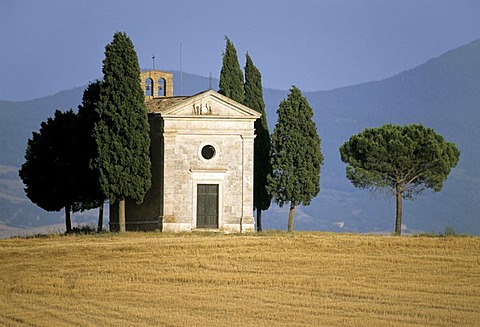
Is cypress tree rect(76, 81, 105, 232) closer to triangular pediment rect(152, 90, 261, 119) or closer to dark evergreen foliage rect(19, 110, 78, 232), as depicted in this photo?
dark evergreen foliage rect(19, 110, 78, 232)

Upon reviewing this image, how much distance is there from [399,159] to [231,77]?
9277mm

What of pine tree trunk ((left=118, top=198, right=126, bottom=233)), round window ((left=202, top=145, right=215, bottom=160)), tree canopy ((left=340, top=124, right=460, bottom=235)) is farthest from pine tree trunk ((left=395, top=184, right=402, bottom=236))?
pine tree trunk ((left=118, top=198, right=126, bottom=233))

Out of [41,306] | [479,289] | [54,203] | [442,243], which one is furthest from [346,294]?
[54,203]

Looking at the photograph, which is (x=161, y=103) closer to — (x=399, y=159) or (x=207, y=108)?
(x=207, y=108)

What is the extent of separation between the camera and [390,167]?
197ft

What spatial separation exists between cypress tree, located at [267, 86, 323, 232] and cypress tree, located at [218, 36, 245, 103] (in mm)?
3513

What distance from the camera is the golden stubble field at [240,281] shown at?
30.4m

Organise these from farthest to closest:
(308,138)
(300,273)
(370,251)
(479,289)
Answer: (308,138) < (370,251) < (300,273) < (479,289)

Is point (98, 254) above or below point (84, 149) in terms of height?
below

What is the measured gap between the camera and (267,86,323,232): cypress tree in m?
57.5

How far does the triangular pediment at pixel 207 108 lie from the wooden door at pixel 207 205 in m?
3.20

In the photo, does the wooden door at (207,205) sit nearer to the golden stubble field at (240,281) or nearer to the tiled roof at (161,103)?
the tiled roof at (161,103)

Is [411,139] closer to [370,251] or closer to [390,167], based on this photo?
[390,167]

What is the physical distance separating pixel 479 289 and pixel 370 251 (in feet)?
28.8
